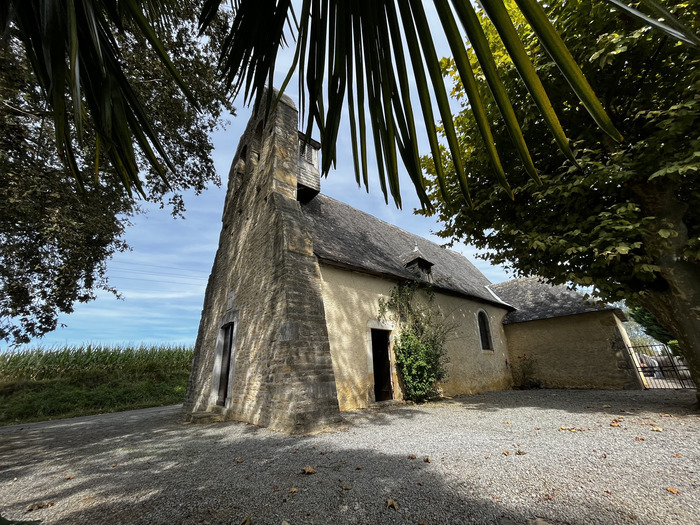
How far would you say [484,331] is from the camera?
39.4 ft

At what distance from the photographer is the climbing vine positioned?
8.21 metres

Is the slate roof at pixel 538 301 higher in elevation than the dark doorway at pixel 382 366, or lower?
higher

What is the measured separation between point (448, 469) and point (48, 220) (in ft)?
26.2

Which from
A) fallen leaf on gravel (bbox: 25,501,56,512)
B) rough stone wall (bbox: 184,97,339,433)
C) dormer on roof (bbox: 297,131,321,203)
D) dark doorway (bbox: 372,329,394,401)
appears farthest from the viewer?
dormer on roof (bbox: 297,131,321,203)

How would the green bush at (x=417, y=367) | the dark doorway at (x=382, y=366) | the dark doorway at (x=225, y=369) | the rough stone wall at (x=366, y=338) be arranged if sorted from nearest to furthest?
the rough stone wall at (x=366, y=338) → the dark doorway at (x=225, y=369) → the green bush at (x=417, y=367) → the dark doorway at (x=382, y=366)

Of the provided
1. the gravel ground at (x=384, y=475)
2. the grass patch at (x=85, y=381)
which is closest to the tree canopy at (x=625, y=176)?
the gravel ground at (x=384, y=475)

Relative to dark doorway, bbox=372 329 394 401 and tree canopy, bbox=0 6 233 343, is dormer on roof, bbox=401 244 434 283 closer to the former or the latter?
dark doorway, bbox=372 329 394 401

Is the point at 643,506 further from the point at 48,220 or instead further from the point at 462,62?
the point at 48,220

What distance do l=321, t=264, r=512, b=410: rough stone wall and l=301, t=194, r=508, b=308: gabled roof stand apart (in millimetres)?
368

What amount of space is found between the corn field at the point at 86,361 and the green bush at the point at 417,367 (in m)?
14.0

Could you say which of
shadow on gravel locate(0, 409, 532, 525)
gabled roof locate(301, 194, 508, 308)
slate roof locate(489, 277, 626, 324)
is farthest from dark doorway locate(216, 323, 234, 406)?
slate roof locate(489, 277, 626, 324)

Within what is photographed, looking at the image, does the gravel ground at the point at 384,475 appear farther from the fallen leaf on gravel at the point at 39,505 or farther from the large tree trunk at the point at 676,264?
the large tree trunk at the point at 676,264

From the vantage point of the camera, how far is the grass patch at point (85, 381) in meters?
11.4

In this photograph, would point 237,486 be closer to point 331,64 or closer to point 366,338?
point 331,64
